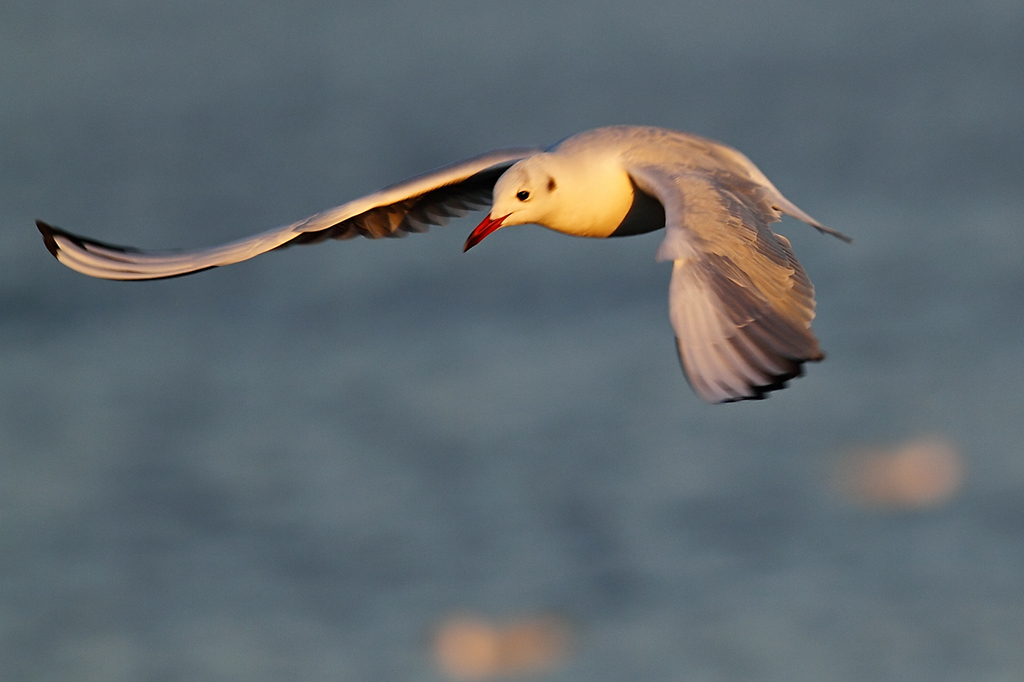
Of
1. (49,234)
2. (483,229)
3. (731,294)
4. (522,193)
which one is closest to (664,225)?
(522,193)

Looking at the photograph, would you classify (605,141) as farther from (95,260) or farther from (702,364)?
(95,260)

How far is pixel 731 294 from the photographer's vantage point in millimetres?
6152

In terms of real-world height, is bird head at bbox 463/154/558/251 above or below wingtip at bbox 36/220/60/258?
below

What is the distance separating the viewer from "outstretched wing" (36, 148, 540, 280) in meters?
7.88

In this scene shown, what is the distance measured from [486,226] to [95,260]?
86.7 inches

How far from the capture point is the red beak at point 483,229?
24.1 ft

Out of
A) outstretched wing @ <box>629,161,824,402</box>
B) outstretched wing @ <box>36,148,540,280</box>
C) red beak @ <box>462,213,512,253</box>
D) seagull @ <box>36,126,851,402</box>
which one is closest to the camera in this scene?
outstretched wing @ <box>629,161,824,402</box>

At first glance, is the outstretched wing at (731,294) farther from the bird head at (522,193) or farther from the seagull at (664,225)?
the bird head at (522,193)

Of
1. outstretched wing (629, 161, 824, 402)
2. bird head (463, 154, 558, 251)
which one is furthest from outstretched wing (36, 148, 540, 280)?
outstretched wing (629, 161, 824, 402)

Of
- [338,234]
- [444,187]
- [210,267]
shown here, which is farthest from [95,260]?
[444,187]

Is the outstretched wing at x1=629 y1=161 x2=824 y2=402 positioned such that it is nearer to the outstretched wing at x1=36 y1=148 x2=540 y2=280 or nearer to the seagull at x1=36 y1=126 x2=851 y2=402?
the seagull at x1=36 y1=126 x2=851 y2=402

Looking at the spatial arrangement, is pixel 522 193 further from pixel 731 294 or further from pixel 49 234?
pixel 49 234

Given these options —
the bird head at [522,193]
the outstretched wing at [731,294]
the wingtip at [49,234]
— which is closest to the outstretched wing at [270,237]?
the wingtip at [49,234]

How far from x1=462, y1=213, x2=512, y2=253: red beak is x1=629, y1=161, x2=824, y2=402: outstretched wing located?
2.89 feet
